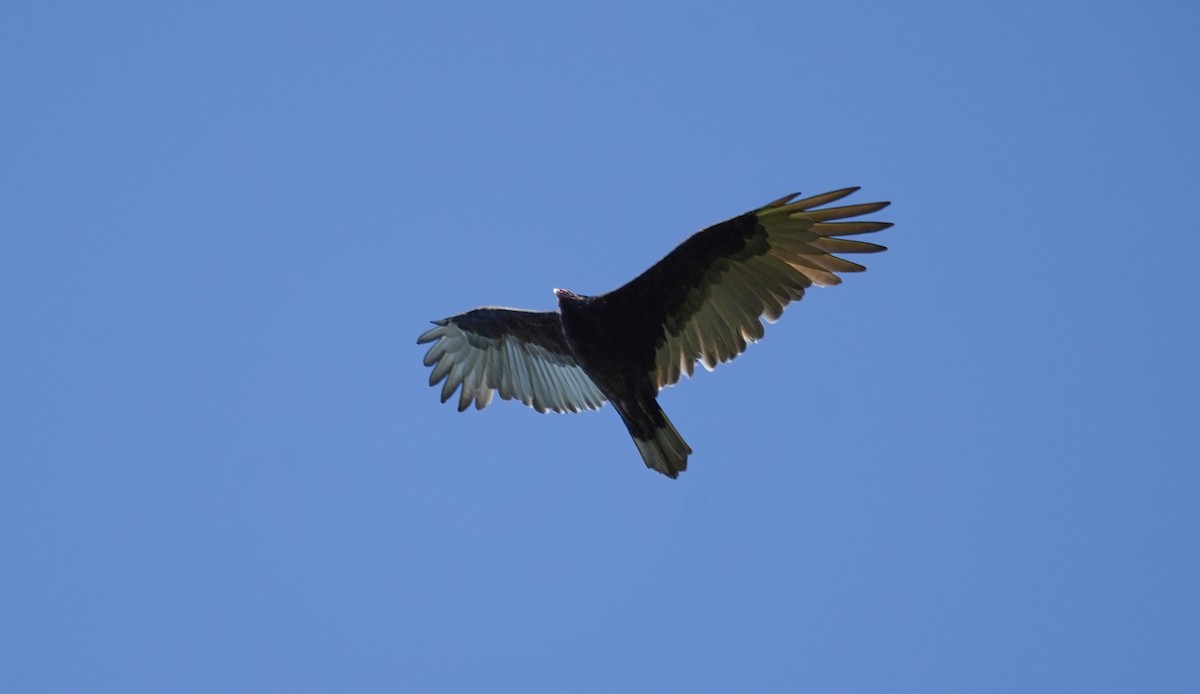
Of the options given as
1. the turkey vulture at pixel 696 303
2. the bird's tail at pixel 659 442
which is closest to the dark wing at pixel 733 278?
the turkey vulture at pixel 696 303

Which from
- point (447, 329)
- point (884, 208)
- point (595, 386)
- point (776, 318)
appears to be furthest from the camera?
point (447, 329)

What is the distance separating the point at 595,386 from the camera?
11.0 meters

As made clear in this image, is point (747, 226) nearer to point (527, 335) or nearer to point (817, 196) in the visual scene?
point (817, 196)

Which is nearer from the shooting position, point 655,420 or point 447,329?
point 655,420

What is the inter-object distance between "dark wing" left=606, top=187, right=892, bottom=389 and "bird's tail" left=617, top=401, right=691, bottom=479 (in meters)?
0.35

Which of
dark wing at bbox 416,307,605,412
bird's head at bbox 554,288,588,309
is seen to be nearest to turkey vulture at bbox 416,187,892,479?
bird's head at bbox 554,288,588,309

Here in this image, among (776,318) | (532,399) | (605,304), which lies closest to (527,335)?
(532,399)

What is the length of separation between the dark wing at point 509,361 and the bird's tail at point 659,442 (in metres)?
1.11

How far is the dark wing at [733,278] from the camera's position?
9.23 metres

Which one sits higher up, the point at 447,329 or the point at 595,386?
the point at 447,329

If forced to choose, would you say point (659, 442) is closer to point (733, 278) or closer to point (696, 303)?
point (696, 303)

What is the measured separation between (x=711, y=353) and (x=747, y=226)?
41.5 inches

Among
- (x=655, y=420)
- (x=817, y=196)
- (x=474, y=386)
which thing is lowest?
(x=655, y=420)

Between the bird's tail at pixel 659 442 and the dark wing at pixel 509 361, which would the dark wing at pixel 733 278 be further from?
the dark wing at pixel 509 361
